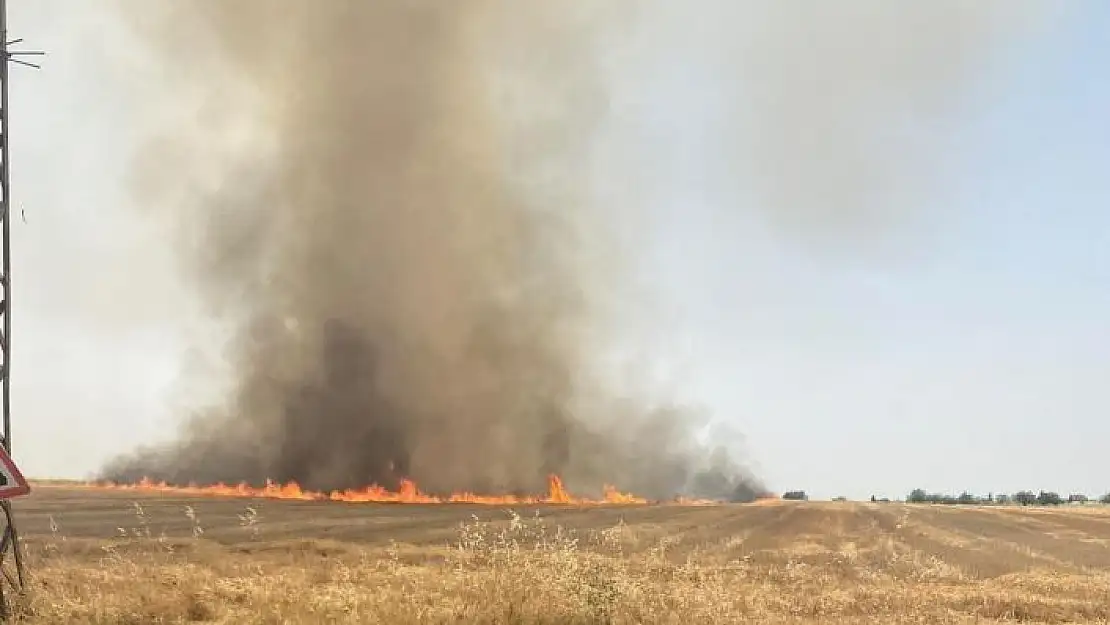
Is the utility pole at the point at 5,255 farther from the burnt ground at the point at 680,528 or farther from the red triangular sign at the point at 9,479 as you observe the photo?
the burnt ground at the point at 680,528

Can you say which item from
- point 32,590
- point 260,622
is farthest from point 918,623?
point 32,590

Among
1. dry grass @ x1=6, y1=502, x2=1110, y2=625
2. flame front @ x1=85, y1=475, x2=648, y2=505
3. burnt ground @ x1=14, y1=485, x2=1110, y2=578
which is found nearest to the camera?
dry grass @ x1=6, y1=502, x2=1110, y2=625

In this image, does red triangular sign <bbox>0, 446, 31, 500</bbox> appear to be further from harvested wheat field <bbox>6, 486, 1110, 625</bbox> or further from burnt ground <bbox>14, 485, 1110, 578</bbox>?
burnt ground <bbox>14, 485, 1110, 578</bbox>

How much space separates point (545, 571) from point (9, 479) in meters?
7.18

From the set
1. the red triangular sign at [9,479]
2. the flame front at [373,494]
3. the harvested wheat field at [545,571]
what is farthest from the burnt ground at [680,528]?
the red triangular sign at [9,479]

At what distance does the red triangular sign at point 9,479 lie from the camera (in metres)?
10.9

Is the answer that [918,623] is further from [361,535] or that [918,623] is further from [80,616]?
[361,535]

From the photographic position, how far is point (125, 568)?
15562 millimetres

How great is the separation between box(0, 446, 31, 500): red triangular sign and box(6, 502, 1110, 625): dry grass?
59.7 inches

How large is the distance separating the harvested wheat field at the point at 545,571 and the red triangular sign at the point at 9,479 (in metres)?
1.51

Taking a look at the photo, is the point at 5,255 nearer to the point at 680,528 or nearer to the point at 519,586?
the point at 519,586

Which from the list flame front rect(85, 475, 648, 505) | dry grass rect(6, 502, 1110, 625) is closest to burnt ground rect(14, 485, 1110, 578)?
dry grass rect(6, 502, 1110, 625)

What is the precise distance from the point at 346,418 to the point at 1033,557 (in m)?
47.3

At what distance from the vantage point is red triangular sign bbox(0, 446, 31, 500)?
1087 centimetres
